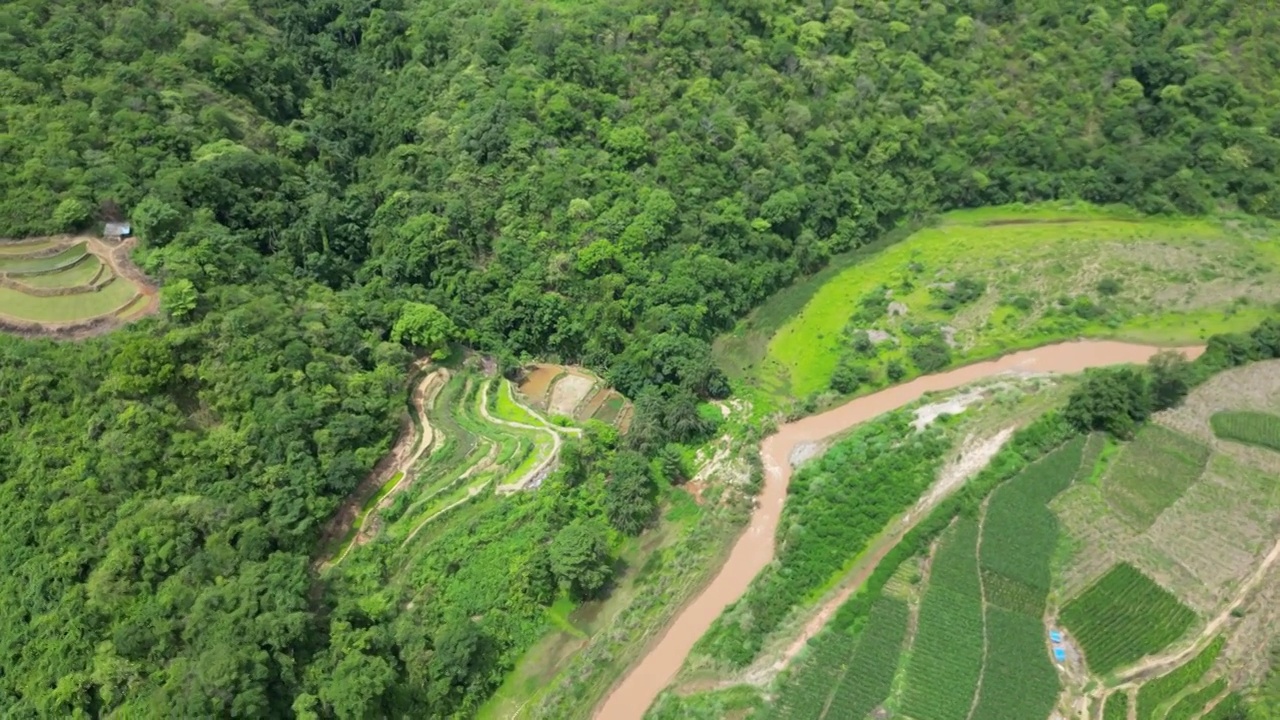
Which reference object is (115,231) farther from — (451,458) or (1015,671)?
(1015,671)

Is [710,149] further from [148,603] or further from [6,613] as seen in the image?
[6,613]

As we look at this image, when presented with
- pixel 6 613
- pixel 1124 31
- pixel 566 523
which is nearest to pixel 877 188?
pixel 1124 31

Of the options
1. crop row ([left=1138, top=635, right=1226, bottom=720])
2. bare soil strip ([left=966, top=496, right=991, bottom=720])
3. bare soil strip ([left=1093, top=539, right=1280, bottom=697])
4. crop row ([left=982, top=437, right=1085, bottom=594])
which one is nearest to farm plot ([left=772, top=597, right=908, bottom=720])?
bare soil strip ([left=966, top=496, right=991, bottom=720])

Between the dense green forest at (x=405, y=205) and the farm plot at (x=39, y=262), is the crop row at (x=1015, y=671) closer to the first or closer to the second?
the dense green forest at (x=405, y=205)

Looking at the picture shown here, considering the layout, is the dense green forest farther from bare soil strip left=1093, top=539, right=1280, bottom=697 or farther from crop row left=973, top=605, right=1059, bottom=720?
bare soil strip left=1093, top=539, right=1280, bottom=697

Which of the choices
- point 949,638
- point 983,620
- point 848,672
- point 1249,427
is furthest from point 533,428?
point 1249,427

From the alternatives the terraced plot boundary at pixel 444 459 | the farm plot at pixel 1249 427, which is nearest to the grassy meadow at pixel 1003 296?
the farm plot at pixel 1249 427
